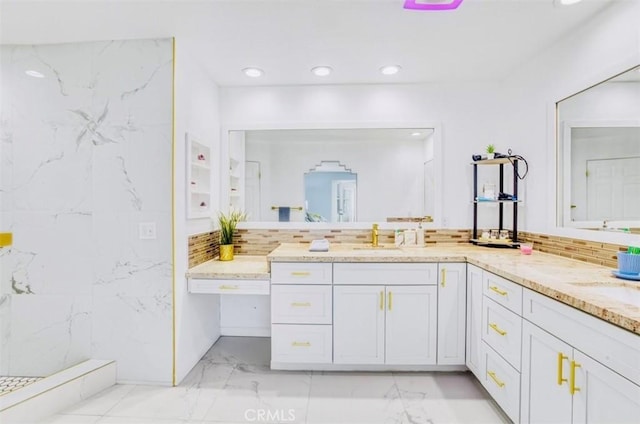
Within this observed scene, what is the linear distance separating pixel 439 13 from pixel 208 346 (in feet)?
9.64

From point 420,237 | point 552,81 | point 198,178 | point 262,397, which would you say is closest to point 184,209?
point 198,178

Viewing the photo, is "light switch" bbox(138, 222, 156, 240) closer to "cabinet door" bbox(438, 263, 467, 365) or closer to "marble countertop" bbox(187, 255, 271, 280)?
"marble countertop" bbox(187, 255, 271, 280)

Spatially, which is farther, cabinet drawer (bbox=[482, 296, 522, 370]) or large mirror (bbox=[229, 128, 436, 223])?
large mirror (bbox=[229, 128, 436, 223])

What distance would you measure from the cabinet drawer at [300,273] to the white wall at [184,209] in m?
0.66

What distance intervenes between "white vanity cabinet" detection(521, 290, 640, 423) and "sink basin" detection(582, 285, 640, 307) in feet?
0.60

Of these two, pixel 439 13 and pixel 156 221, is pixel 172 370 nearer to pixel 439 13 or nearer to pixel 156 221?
pixel 156 221

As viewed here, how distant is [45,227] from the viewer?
7.00ft

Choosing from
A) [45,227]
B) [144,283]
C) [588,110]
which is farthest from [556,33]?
[45,227]

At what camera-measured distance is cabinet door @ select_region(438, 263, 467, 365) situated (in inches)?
84.7

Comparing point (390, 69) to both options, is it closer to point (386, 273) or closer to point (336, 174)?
point (336, 174)

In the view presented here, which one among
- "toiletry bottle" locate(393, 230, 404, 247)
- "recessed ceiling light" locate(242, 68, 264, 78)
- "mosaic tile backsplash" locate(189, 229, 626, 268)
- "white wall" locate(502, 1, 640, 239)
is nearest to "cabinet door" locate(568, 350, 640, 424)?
"white wall" locate(502, 1, 640, 239)

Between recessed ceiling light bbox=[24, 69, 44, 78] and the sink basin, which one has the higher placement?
recessed ceiling light bbox=[24, 69, 44, 78]

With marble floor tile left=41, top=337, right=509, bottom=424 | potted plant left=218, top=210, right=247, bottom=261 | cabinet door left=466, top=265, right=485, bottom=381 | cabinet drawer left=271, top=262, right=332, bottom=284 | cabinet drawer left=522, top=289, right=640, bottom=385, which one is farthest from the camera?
potted plant left=218, top=210, right=247, bottom=261

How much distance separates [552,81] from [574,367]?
6.25 feet
